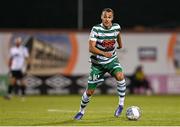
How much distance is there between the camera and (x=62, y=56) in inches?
1218

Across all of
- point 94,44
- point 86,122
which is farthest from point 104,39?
point 86,122

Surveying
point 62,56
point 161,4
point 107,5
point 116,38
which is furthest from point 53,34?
point 116,38

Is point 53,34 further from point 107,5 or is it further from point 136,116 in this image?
point 136,116

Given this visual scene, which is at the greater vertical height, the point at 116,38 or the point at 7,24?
the point at 116,38

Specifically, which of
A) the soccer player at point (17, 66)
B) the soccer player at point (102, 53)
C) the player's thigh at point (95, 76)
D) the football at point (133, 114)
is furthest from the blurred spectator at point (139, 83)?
the football at point (133, 114)

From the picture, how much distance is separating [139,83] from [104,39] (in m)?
15.6

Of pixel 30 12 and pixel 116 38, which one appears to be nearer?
pixel 116 38

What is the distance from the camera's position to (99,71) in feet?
50.5

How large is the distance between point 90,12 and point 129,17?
1.89m

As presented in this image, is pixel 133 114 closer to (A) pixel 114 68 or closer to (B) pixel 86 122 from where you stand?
(B) pixel 86 122

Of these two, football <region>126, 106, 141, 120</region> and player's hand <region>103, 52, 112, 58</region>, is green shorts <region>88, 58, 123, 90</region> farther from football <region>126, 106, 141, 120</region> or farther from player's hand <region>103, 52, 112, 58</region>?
football <region>126, 106, 141, 120</region>

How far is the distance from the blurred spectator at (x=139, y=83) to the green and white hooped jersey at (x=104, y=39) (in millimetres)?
15285

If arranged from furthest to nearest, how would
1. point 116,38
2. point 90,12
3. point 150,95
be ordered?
point 90,12, point 150,95, point 116,38

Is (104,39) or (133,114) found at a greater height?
(104,39)
